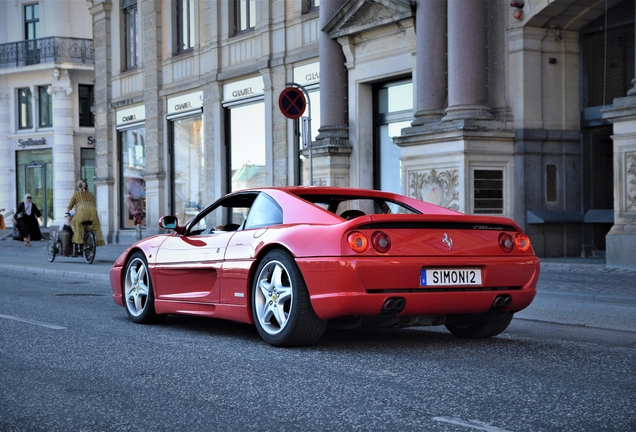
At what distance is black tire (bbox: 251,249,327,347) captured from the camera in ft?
23.7

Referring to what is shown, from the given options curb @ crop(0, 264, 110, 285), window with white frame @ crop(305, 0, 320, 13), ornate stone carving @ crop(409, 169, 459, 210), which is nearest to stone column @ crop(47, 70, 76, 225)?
window with white frame @ crop(305, 0, 320, 13)

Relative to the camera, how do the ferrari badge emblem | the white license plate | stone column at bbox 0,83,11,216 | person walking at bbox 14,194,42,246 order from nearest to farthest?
1. the white license plate
2. the ferrari badge emblem
3. person walking at bbox 14,194,42,246
4. stone column at bbox 0,83,11,216

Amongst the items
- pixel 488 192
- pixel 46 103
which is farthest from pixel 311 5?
pixel 46 103

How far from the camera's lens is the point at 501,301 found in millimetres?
7551

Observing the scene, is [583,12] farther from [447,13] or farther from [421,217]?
[421,217]

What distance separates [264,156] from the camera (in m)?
25.2

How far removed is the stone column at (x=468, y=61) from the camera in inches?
676

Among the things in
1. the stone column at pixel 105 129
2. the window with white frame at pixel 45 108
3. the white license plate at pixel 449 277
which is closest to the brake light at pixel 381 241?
the white license plate at pixel 449 277

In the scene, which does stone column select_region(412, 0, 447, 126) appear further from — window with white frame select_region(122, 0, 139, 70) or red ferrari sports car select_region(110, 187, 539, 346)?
window with white frame select_region(122, 0, 139, 70)

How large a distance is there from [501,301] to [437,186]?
396 inches

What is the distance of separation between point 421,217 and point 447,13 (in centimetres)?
1135

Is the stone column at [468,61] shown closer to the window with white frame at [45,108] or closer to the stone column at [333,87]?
the stone column at [333,87]

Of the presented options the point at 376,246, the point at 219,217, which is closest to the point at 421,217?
the point at 376,246

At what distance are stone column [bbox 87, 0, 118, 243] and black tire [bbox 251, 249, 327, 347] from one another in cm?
2601
